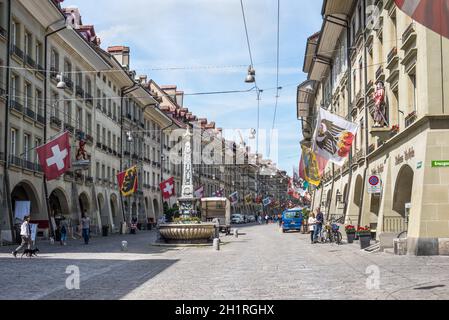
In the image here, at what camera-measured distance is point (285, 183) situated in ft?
590

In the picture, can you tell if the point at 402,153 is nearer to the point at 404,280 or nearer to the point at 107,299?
the point at 404,280

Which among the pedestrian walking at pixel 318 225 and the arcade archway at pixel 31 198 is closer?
the pedestrian walking at pixel 318 225

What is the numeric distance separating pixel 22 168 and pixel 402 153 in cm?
2071

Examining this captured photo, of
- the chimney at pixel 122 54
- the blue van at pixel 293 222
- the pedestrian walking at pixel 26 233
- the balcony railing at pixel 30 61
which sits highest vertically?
the chimney at pixel 122 54

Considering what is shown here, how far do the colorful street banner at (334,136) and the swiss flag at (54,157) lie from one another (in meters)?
12.2

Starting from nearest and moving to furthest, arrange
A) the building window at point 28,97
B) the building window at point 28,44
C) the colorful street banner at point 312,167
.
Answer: the building window at point 28,97, the building window at point 28,44, the colorful street banner at point 312,167

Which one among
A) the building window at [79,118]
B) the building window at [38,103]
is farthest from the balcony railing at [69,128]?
the building window at [38,103]

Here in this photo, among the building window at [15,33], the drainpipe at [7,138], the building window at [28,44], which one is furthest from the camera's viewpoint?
the building window at [28,44]

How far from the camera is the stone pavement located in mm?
11945

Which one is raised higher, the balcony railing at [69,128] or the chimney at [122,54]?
the chimney at [122,54]

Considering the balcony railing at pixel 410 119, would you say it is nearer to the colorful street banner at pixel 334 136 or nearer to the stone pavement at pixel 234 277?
the colorful street banner at pixel 334 136

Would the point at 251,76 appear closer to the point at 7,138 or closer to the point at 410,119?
the point at 410,119

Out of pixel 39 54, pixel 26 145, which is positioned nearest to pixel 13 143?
pixel 26 145

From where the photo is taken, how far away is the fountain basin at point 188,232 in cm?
3081
